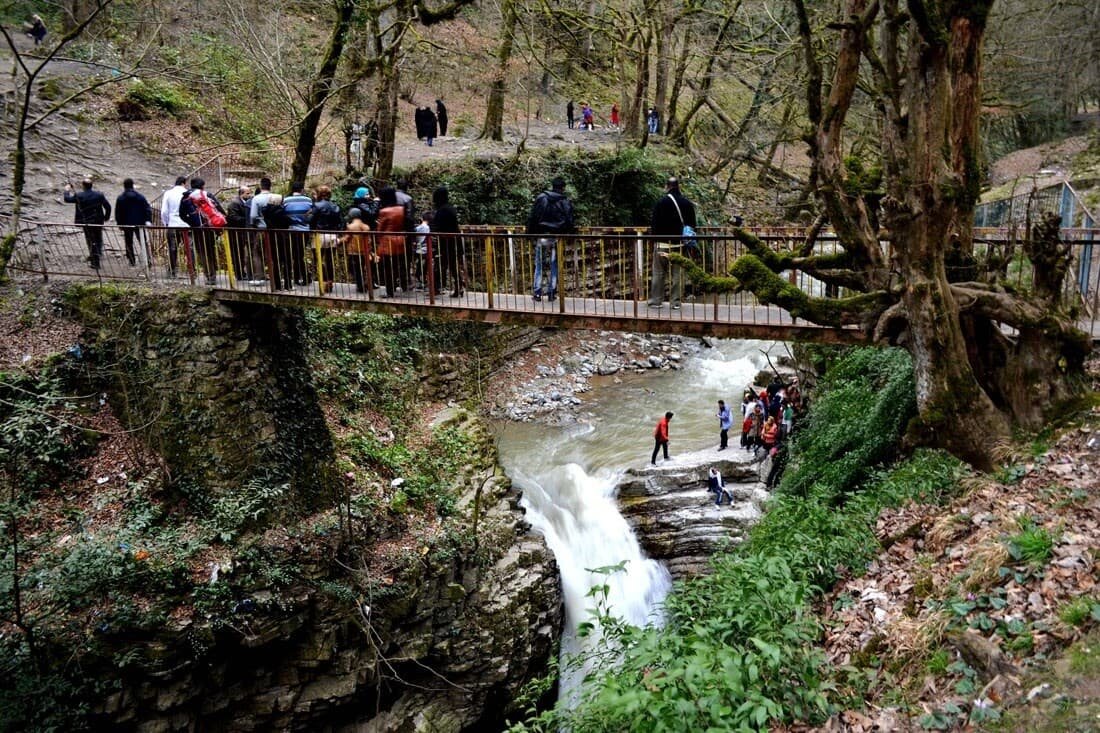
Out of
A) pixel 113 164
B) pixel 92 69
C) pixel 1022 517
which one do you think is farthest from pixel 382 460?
pixel 92 69

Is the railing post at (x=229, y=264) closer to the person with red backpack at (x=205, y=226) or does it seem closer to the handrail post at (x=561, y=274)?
the person with red backpack at (x=205, y=226)

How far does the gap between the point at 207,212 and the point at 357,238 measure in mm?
3357

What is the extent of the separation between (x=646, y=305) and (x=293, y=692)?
7703 millimetres

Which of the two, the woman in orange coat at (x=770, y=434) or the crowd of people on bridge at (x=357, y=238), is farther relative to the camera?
the woman in orange coat at (x=770, y=434)

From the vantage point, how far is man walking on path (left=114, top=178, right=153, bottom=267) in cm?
1226

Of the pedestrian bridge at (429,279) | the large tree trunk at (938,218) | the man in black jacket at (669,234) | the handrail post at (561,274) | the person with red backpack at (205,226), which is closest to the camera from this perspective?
the large tree trunk at (938,218)

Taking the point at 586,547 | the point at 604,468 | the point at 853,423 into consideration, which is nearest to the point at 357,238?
the point at 586,547

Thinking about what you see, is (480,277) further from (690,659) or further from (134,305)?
(690,659)

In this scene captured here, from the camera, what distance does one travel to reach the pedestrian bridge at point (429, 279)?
8.95 m

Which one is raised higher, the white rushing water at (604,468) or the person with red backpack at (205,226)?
the person with red backpack at (205,226)

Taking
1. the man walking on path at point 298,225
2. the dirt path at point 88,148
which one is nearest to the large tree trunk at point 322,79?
the man walking on path at point 298,225

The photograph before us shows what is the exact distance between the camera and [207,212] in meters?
12.4

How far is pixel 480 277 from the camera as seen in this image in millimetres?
18172

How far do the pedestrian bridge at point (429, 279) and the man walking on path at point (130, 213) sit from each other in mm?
215
